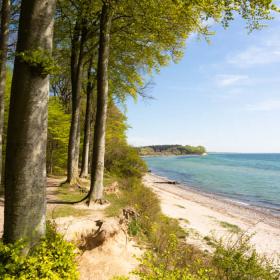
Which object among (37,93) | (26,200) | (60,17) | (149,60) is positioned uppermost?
(60,17)

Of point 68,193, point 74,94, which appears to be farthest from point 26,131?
point 74,94

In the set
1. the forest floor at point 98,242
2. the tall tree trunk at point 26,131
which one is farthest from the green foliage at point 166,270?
the tall tree trunk at point 26,131

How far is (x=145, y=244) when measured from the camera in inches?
330

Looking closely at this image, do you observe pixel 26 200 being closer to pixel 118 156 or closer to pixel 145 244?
pixel 145 244

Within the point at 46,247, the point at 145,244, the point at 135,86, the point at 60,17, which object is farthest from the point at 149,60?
the point at 46,247

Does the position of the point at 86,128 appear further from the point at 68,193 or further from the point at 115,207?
the point at 115,207

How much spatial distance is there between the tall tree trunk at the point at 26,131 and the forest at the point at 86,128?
0.05 feet

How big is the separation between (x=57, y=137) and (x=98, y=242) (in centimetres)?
1200

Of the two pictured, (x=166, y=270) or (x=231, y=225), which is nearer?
(x=166, y=270)

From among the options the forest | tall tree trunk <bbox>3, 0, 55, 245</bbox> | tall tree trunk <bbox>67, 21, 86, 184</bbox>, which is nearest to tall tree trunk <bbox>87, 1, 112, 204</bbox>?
the forest

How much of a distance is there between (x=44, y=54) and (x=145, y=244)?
20.7 feet

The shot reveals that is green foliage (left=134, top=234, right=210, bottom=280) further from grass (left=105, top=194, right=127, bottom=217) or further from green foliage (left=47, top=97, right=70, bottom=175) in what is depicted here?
green foliage (left=47, top=97, right=70, bottom=175)

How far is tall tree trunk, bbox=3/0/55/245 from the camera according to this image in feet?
14.8

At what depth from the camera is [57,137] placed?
708 inches
